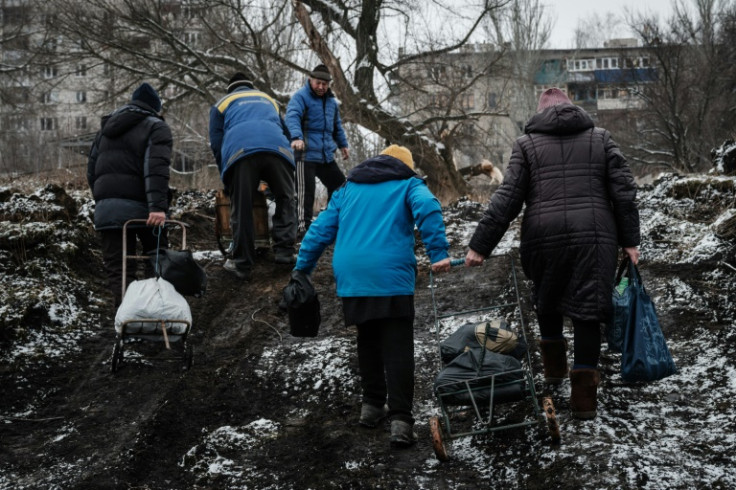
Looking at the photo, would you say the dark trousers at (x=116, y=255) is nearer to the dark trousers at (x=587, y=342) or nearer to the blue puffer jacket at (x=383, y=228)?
the blue puffer jacket at (x=383, y=228)

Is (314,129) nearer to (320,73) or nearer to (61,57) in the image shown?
(320,73)

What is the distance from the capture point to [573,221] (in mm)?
4133

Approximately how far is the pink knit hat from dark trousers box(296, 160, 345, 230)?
4510mm

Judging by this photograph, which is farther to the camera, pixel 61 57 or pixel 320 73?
pixel 61 57

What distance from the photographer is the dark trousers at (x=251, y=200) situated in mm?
7281

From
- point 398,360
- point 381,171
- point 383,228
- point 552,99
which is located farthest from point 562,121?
point 398,360

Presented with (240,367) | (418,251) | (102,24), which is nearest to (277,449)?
(240,367)

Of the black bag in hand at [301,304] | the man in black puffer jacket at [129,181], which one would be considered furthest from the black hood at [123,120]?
the black bag in hand at [301,304]

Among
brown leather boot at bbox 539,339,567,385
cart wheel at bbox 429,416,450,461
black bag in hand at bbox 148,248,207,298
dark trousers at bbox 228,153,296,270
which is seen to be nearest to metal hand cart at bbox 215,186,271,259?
dark trousers at bbox 228,153,296,270

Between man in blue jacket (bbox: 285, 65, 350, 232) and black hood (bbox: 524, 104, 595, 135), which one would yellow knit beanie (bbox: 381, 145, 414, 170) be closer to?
black hood (bbox: 524, 104, 595, 135)

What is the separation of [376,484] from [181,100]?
14835 mm

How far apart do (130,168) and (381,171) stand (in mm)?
2568

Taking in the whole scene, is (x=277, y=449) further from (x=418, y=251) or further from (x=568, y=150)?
(x=418, y=251)

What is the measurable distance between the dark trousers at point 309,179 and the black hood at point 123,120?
2.79 meters
